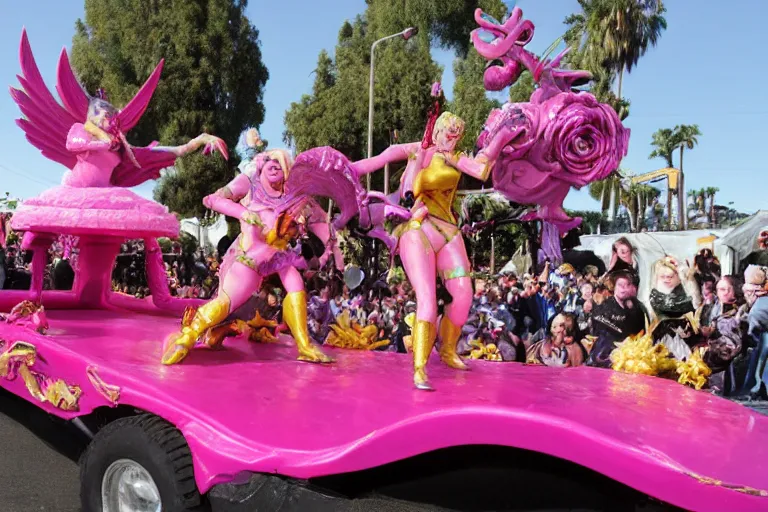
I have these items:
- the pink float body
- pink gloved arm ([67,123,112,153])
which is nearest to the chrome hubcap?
the pink float body

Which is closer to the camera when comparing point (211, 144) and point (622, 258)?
point (211, 144)

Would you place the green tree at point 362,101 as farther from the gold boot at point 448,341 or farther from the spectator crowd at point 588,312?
the gold boot at point 448,341

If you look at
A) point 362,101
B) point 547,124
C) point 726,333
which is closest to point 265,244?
point 547,124

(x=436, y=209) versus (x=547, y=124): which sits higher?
(x=547, y=124)

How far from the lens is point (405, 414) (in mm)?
2375

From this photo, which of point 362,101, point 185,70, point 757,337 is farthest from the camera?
point 185,70

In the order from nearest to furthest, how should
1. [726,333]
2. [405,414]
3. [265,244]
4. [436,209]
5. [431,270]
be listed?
[405,414]
[431,270]
[436,209]
[265,244]
[726,333]

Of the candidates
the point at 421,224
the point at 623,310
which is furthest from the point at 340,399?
the point at 623,310

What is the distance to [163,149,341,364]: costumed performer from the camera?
3.70 metres

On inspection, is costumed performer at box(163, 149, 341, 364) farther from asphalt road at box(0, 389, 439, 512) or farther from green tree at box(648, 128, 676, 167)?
green tree at box(648, 128, 676, 167)

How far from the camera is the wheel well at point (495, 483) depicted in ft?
7.07

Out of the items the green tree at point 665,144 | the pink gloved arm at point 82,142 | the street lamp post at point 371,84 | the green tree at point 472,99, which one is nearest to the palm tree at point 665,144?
the green tree at point 665,144

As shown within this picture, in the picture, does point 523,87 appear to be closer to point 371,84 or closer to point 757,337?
point 371,84

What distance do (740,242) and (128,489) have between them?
4593mm
